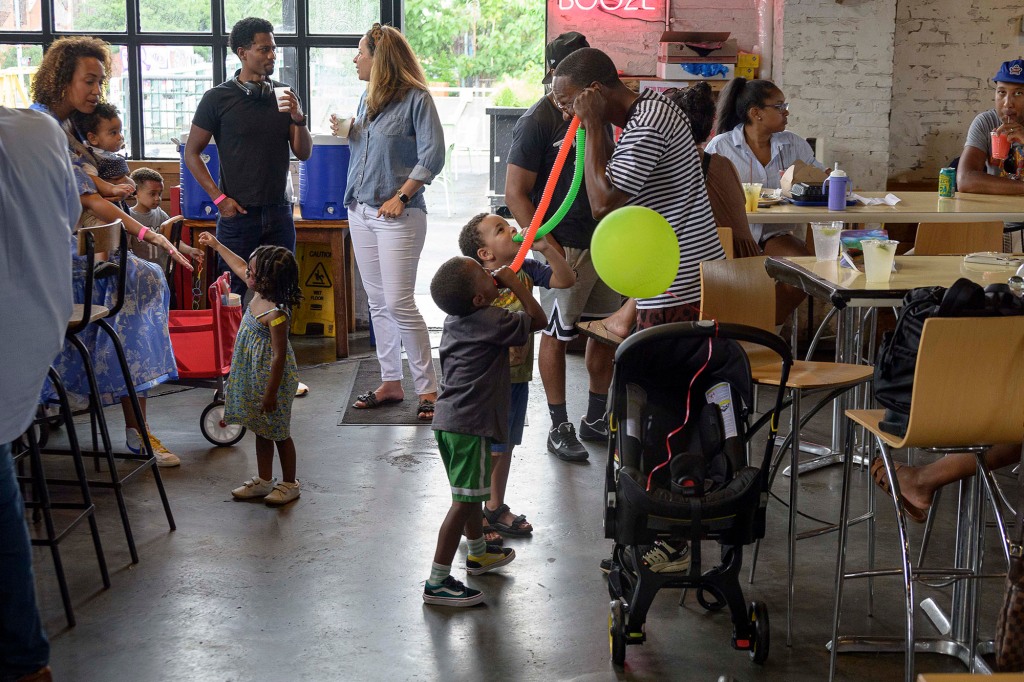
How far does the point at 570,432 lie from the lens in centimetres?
450

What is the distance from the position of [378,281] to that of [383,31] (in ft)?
3.82

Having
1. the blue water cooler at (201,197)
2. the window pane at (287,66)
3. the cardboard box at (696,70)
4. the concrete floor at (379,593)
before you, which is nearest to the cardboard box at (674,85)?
the cardboard box at (696,70)

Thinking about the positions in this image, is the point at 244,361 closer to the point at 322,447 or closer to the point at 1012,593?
the point at 322,447

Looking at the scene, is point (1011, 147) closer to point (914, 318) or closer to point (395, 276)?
point (395, 276)

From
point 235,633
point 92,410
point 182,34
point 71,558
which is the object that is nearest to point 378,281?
point 92,410

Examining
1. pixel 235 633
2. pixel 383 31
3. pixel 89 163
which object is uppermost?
pixel 383 31

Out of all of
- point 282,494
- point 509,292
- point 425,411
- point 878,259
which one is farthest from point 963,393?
point 425,411

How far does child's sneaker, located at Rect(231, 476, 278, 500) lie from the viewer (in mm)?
3984

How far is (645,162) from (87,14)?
532cm

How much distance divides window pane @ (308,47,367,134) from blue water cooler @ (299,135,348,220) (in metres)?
0.98

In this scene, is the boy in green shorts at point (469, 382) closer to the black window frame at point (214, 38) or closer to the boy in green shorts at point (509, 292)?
the boy in green shorts at point (509, 292)

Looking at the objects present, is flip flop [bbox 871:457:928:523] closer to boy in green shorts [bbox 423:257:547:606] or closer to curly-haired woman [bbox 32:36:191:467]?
boy in green shorts [bbox 423:257:547:606]

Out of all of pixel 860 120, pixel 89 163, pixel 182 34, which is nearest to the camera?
pixel 89 163

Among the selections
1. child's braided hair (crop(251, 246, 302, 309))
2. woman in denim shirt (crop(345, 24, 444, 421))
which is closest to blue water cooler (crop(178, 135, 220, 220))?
woman in denim shirt (crop(345, 24, 444, 421))
